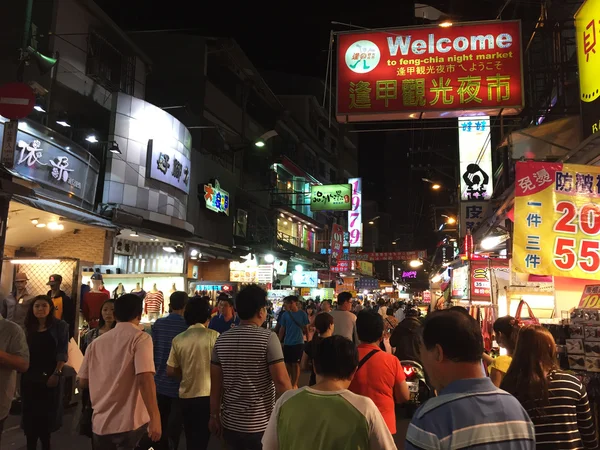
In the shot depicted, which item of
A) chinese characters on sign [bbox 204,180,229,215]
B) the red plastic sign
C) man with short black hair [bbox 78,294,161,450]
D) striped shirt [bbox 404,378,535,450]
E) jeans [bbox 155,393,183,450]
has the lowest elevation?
jeans [bbox 155,393,183,450]

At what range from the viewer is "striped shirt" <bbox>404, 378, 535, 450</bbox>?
6.16ft

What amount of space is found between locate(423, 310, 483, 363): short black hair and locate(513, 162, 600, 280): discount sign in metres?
4.66

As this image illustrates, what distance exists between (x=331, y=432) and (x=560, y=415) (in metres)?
1.75

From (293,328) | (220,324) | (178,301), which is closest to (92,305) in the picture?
(220,324)

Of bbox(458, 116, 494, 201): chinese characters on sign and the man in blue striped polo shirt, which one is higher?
bbox(458, 116, 494, 201): chinese characters on sign

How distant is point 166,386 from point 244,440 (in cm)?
197

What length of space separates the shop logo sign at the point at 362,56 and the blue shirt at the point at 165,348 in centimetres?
520

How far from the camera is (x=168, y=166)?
1858 centimetres

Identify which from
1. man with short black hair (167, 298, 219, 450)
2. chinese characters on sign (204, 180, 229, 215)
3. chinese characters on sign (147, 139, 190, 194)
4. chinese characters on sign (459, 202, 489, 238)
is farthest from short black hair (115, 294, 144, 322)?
chinese characters on sign (204, 180, 229, 215)

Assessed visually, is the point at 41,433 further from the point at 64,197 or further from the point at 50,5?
the point at 50,5

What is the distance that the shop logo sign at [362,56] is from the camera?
834 centimetres

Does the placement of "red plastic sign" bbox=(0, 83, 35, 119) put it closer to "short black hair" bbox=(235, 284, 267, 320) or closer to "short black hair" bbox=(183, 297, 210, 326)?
"short black hair" bbox=(183, 297, 210, 326)

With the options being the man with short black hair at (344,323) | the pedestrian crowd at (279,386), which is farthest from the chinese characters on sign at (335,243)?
the pedestrian crowd at (279,386)

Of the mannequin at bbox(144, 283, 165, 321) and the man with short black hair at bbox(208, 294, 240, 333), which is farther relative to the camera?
the mannequin at bbox(144, 283, 165, 321)
